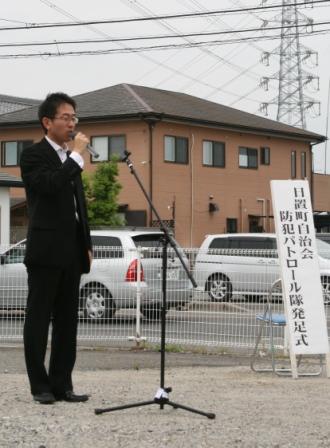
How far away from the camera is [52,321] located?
21.2ft

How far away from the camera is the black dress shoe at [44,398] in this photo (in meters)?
6.20

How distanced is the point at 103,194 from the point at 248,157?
929cm

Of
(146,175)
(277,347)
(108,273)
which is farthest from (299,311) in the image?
(146,175)

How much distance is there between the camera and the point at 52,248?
6094 millimetres

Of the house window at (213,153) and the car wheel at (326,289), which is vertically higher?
the house window at (213,153)

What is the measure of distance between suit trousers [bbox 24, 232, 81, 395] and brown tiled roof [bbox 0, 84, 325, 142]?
2437 centimetres

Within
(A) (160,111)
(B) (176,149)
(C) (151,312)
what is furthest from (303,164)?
(C) (151,312)

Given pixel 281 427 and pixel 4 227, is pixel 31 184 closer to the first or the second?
pixel 281 427

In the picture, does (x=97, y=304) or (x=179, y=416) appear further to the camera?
(x=97, y=304)

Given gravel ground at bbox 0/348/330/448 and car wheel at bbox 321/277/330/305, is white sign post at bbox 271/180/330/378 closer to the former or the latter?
gravel ground at bbox 0/348/330/448

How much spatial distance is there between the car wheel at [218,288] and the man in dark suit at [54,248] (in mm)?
4323

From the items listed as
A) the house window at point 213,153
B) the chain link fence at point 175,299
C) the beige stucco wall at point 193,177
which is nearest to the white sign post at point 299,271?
the chain link fence at point 175,299

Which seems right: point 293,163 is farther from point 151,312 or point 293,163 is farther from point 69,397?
point 69,397

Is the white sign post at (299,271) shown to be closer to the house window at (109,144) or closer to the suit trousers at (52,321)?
the suit trousers at (52,321)
